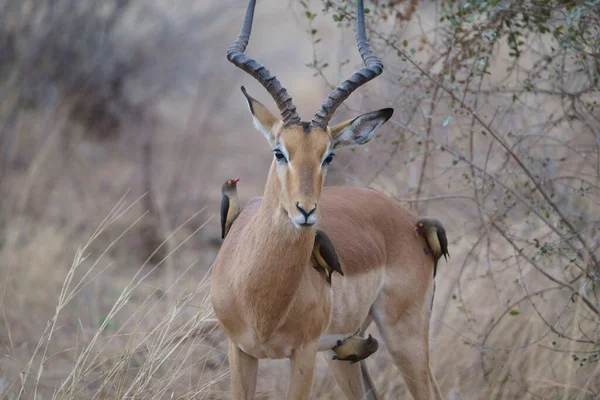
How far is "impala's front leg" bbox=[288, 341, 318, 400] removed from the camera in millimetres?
4348

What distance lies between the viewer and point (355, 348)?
501 centimetres

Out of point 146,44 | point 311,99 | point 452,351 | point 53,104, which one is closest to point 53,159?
point 53,104

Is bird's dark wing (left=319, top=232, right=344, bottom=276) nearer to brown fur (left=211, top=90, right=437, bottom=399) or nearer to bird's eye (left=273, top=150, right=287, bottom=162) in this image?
brown fur (left=211, top=90, right=437, bottom=399)

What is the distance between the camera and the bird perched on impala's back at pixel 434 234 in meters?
5.25

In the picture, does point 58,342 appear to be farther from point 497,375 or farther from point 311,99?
point 311,99

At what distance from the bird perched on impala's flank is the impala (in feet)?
0.34

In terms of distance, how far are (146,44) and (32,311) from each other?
580 centimetres

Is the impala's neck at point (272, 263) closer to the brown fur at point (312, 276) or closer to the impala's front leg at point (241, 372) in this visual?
the brown fur at point (312, 276)

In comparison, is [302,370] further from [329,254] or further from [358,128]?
[358,128]

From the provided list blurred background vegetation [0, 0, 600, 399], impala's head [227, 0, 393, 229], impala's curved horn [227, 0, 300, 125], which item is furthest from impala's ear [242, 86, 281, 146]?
blurred background vegetation [0, 0, 600, 399]

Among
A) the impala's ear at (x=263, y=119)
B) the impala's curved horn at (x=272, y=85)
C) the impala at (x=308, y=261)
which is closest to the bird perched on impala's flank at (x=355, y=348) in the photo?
the impala at (x=308, y=261)

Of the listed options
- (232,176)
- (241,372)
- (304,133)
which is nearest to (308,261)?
(304,133)

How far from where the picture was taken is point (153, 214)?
436 inches

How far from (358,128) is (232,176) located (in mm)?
9259
